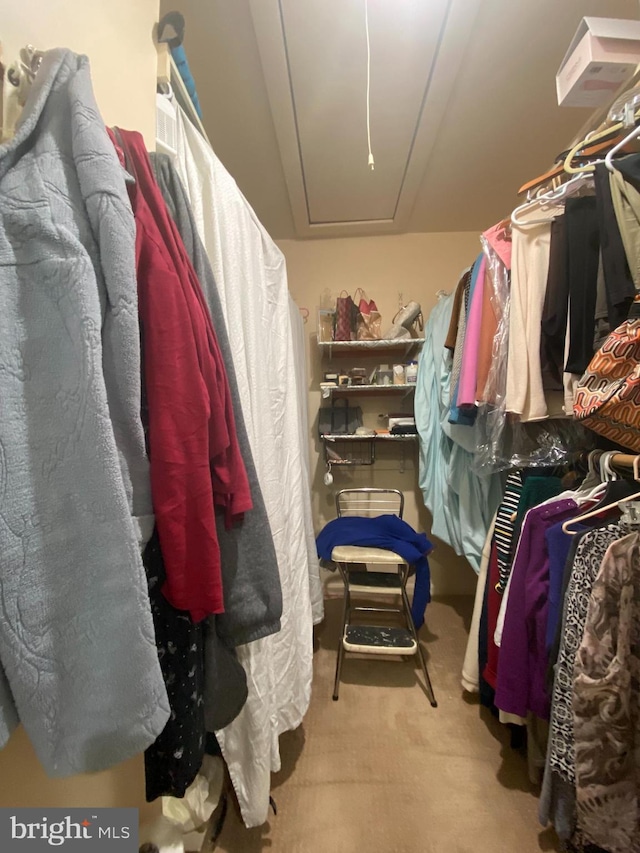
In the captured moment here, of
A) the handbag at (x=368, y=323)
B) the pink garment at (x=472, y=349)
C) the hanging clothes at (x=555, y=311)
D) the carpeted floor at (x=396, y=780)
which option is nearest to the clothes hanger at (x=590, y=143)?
the hanging clothes at (x=555, y=311)

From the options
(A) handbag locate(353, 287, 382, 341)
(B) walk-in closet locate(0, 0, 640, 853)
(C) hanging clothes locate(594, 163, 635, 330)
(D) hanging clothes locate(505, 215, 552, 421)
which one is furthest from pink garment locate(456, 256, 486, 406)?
(A) handbag locate(353, 287, 382, 341)

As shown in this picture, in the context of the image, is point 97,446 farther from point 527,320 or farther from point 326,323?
point 326,323

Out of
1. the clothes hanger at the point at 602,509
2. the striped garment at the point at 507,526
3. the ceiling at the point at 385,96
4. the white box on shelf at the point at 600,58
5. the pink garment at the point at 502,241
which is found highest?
the ceiling at the point at 385,96

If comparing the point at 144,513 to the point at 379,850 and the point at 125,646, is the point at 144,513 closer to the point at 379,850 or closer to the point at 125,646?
the point at 125,646

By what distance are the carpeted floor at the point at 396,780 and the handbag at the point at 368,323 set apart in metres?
1.69

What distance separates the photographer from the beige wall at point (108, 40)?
507 mm

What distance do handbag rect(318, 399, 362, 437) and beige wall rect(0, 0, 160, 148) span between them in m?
1.60

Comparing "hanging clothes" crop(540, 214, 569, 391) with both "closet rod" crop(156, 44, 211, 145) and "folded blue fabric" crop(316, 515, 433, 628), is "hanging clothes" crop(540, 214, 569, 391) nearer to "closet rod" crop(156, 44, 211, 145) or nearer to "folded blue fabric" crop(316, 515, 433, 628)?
"folded blue fabric" crop(316, 515, 433, 628)

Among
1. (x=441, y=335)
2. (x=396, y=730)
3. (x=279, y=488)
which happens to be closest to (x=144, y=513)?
(x=279, y=488)

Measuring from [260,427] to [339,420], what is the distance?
1.25m

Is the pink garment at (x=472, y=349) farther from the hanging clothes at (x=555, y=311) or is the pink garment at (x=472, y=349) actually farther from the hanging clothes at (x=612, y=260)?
the hanging clothes at (x=612, y=260)

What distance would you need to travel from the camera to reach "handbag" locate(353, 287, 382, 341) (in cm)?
209

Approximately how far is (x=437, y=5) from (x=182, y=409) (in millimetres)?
1410

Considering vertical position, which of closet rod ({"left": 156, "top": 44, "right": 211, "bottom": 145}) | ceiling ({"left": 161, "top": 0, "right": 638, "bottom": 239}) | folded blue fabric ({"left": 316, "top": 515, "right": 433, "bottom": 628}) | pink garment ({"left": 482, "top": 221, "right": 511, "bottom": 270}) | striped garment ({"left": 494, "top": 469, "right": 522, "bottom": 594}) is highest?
ceiling ({"left": 161, "top": 0, "right": 638, "bottom": 239})
